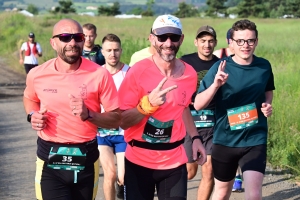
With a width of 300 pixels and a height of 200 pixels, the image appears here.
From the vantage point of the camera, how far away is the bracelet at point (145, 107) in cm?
443

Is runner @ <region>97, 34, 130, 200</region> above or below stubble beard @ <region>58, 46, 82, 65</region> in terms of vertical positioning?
Result: below

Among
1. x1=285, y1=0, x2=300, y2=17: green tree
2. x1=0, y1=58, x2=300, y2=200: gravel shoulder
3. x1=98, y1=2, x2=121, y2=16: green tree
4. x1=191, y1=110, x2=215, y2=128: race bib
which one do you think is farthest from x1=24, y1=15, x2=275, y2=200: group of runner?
x1=98, y1=2, x2=121, y2=16: green tree

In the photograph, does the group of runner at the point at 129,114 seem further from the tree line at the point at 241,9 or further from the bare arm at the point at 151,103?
the tree line at the point at 241,9

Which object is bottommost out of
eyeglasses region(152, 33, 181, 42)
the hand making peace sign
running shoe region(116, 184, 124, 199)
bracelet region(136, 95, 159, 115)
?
running shoe region(116, 184, 124, 199)

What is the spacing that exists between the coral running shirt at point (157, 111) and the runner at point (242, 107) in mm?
549

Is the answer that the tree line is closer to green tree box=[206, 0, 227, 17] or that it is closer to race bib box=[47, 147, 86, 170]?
green tree box=[206, 0, 227, 17]

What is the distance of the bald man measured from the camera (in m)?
4.46

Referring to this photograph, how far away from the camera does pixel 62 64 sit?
4578mm

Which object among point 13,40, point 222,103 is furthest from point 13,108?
point 13,40

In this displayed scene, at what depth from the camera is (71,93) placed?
14.6ft

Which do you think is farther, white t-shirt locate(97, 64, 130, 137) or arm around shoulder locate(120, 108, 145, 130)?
white t-shirt locate(97, 64, 130, 137)

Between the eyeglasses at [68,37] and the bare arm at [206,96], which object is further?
the bare arm at [206,96]

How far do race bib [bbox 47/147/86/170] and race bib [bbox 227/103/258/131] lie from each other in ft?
4.91

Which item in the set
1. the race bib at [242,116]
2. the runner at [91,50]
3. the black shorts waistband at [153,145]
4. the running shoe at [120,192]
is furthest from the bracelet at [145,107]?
the runner at [91,50]
